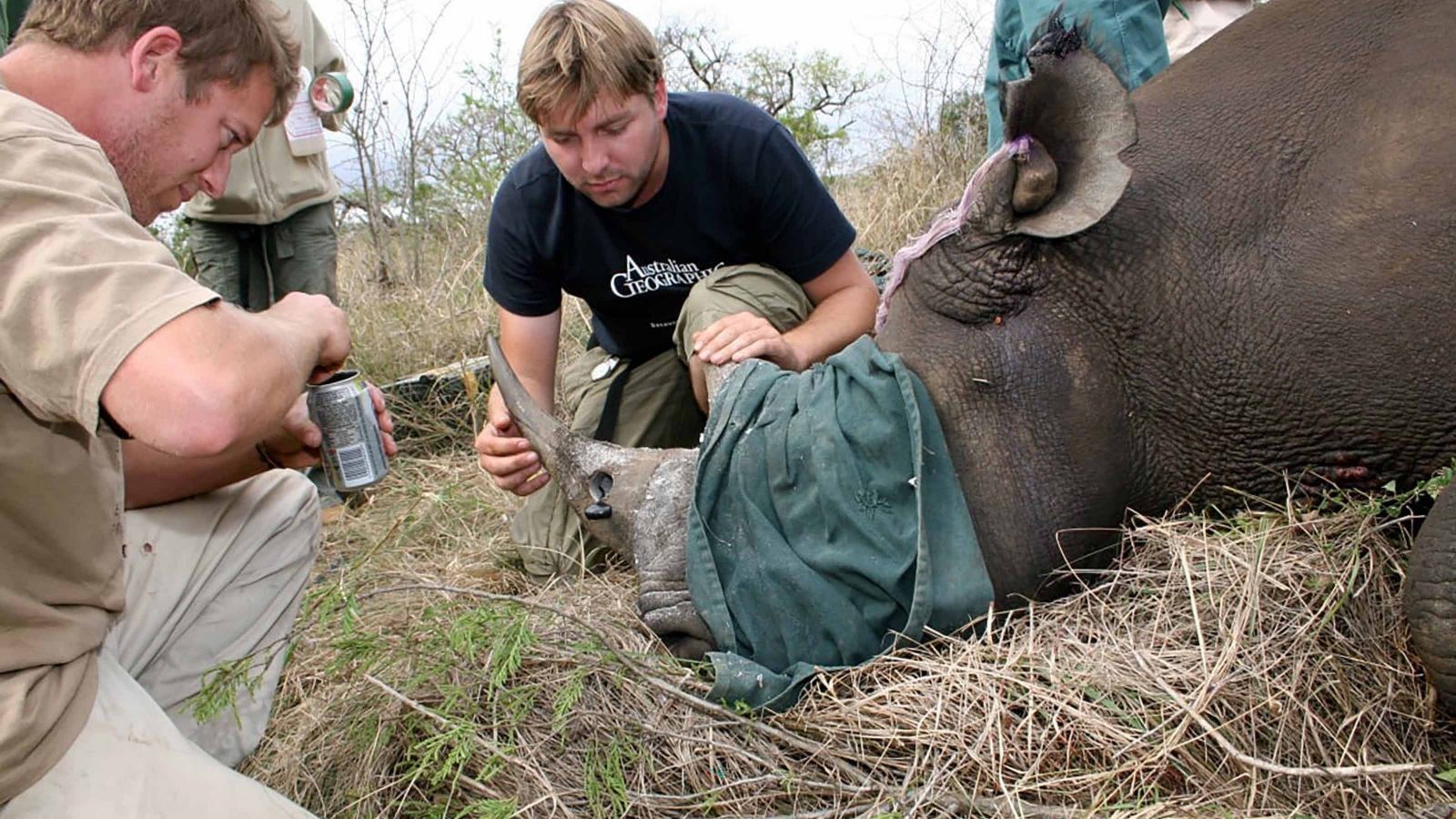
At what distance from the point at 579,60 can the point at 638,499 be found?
1.25m

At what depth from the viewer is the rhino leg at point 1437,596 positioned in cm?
222

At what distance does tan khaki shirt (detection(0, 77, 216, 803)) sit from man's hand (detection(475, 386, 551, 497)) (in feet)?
3.52

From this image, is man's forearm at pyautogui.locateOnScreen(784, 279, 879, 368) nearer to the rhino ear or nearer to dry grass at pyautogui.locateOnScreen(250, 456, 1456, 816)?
the rhino ear

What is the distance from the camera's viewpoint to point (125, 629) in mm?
2812

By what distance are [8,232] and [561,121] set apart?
1.73 m

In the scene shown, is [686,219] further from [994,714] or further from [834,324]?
[994,714]

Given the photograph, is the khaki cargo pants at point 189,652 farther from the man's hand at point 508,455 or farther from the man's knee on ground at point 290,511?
the man's hand at point 508,455

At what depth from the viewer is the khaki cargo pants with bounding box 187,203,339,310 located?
5.35 metres

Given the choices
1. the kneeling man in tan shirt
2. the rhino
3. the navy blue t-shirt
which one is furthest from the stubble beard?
the navy blue t-shirt

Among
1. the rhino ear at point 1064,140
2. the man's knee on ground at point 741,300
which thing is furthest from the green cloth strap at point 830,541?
the man's knee on ground at point 741,300

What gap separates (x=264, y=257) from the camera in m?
5.43

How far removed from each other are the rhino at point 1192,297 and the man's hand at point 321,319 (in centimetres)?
78

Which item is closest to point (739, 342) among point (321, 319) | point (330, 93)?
point (321, 319)

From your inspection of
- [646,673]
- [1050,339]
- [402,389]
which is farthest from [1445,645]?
[402,389]
